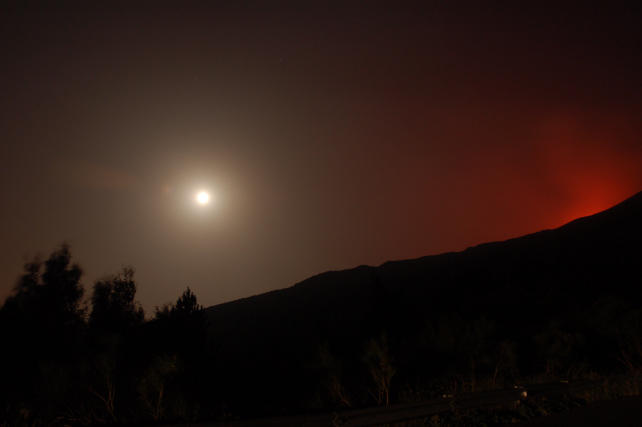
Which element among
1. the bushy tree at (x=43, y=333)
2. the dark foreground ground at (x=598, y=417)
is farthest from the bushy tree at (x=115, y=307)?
the dark foreground ground at (x=598, y=417)

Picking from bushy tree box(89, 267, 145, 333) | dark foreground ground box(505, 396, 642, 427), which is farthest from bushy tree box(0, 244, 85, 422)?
dark foreground ground box(505, 396, 642, 427)

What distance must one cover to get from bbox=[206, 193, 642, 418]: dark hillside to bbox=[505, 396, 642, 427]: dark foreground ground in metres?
11.2

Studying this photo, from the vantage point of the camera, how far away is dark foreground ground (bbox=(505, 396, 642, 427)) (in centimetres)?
886

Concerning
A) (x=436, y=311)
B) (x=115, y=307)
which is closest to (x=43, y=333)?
(x=115, y=307)

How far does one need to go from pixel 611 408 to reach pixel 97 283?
45.7 metres

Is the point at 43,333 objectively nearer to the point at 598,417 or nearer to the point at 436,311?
the point at 598,417

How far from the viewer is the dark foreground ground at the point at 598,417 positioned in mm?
8859

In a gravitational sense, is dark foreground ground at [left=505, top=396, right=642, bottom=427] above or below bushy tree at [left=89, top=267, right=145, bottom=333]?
below

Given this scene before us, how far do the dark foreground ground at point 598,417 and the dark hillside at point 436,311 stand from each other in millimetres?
11181

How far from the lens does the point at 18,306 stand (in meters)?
34.6

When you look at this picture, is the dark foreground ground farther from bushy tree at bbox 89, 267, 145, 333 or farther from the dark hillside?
bushy tree at bbox 89, 267, 145, 333

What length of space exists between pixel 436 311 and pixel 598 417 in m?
62.2

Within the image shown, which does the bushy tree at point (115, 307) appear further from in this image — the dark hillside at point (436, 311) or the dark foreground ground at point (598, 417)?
the dark foreground ground at point (598, 417)

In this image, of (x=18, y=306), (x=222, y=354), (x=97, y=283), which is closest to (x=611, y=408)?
(x=18, y=306)
